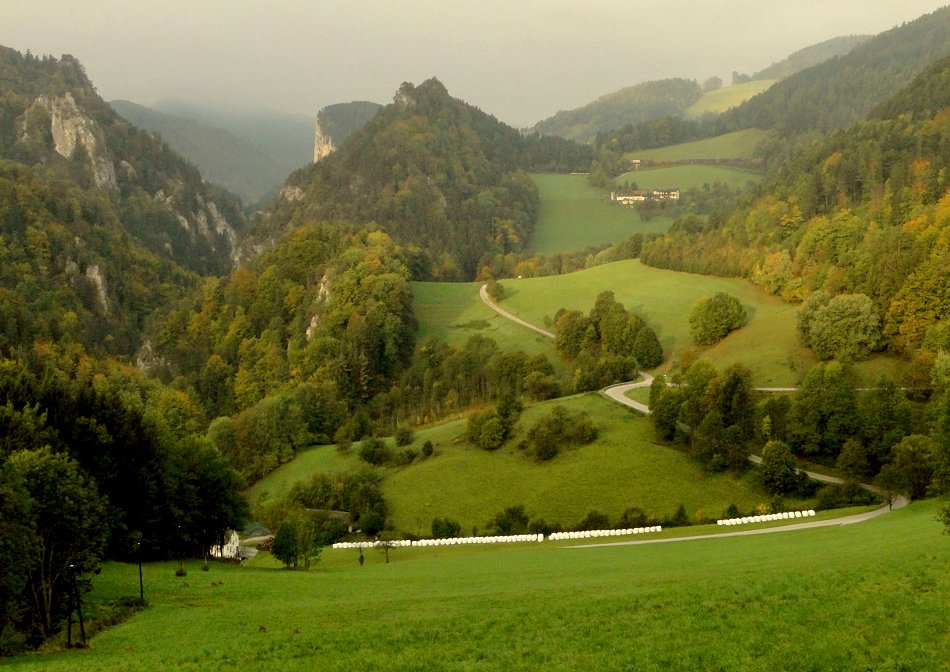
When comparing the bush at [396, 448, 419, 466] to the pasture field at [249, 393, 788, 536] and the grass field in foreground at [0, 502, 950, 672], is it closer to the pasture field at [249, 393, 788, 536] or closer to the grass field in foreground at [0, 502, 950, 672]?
the pasture field at [249, 393, 788, 536]

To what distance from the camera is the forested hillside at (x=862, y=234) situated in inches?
3551

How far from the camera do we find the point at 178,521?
170 ft

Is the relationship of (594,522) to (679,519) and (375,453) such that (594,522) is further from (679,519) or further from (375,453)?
(375,453)

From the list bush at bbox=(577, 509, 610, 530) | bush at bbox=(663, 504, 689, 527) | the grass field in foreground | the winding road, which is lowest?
bush at bbox=(577, 509, 610, 530)

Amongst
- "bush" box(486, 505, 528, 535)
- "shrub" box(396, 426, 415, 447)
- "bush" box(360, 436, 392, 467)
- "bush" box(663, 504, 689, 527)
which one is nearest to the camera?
"bush" box(663, 504, 689, 527)

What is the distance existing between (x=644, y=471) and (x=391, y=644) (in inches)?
2245

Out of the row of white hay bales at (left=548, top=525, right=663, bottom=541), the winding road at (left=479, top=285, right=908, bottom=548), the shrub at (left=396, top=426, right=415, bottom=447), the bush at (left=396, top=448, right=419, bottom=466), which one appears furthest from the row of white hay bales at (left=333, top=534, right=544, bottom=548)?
the shrub at (left=396, top=426, right=415, bottom=447)

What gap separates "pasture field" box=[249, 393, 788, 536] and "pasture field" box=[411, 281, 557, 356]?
32.6 m

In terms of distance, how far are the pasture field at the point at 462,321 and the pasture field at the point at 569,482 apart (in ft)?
107

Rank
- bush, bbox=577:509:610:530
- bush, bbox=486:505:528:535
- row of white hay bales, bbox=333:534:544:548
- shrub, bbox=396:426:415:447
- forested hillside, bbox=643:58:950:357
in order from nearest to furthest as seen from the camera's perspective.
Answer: row of white hay bales, bbox=333:534:544:548 < bush, bbox=577:509:610:530 < bush, bbox=486:505:528:535 < forested hillside, bbox=643:58:950:357 < shrub, bbox=396:426:415:447

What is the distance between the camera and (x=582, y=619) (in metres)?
24.7

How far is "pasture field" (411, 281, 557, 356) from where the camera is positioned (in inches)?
4999

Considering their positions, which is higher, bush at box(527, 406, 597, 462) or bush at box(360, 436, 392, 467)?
bush at box(527, 406, 597, 462)

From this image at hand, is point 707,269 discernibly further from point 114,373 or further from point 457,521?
point 114,373
